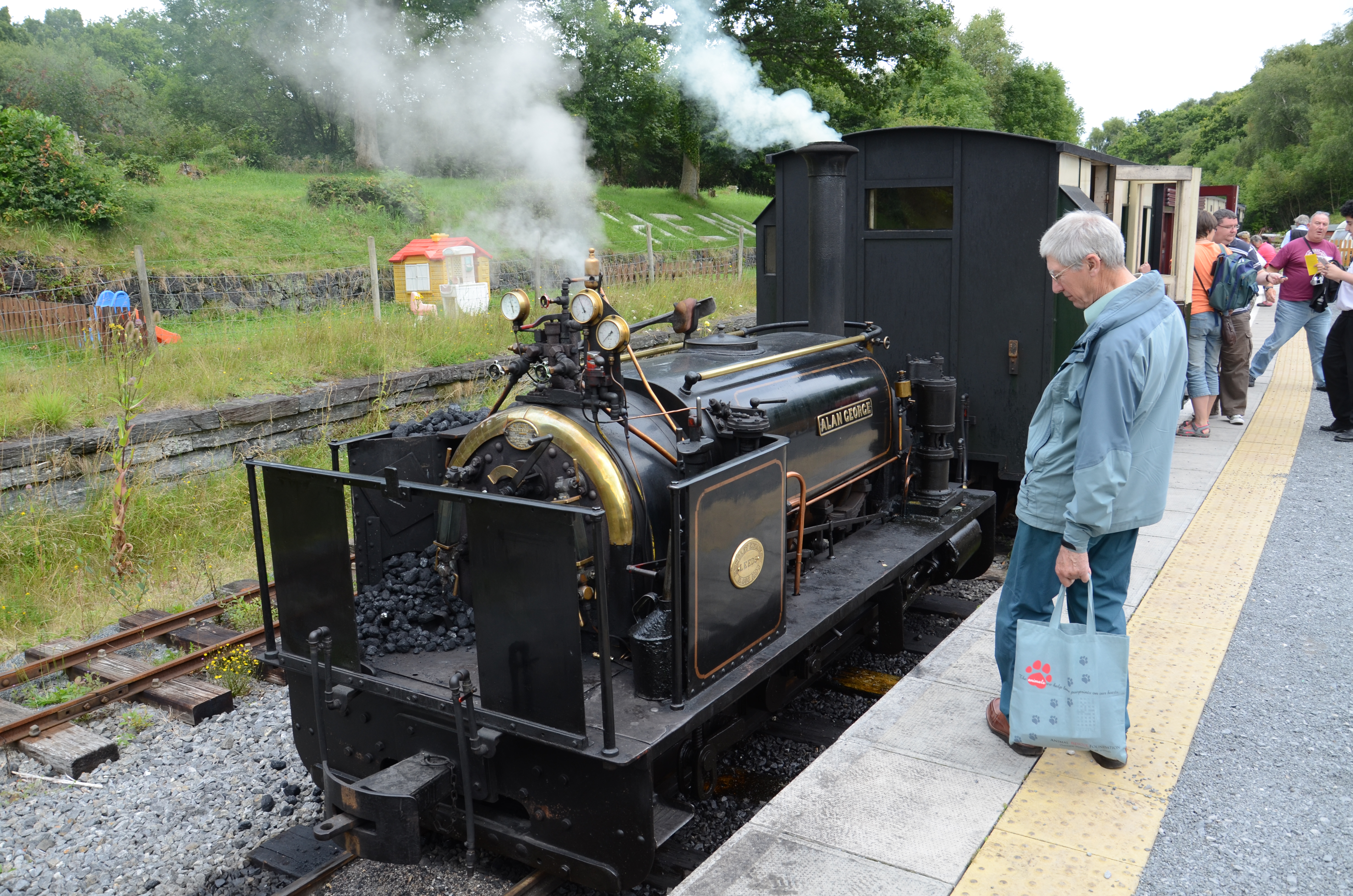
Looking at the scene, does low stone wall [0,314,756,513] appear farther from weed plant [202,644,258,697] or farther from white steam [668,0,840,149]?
white steam [668,0,840,149]

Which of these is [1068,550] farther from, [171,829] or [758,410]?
[171,829]

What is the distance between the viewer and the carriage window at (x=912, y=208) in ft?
21.9

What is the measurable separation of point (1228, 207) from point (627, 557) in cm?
1791

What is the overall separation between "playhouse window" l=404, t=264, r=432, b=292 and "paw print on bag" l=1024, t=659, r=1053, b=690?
1171 cm

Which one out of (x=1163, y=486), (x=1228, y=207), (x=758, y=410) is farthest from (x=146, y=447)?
(x=1228, y=207)

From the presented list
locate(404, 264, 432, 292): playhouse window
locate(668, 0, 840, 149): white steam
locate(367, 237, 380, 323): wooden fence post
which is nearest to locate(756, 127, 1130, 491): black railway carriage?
locate(668, 0, 840, 149): white steam

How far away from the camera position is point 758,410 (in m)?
3.88

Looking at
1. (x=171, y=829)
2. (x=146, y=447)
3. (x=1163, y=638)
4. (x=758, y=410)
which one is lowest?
(x=171, y=829)

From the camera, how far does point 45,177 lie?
1404cm

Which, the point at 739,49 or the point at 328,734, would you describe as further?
the point at 739,49

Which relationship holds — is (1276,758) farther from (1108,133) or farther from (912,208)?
(1108,133)

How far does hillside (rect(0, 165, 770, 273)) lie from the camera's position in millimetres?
14391

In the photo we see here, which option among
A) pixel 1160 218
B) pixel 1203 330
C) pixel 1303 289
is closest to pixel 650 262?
pixel 1160 218

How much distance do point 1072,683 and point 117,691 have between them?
14.7ft
